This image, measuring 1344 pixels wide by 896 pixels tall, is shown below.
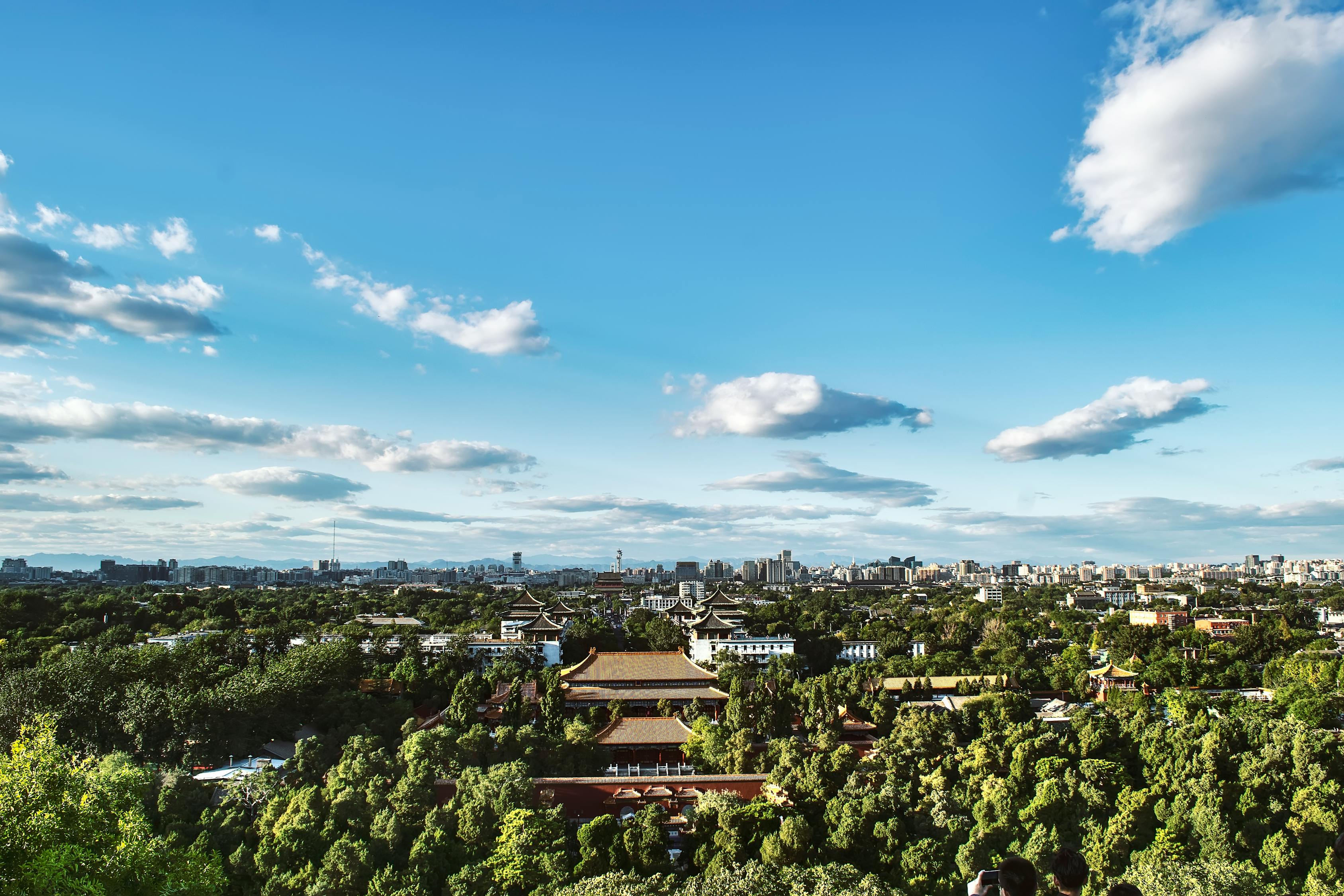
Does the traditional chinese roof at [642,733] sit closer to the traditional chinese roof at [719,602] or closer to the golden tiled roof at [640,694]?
the golden tiled roof at [640,694]

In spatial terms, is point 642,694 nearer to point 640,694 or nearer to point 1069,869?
point 640,694

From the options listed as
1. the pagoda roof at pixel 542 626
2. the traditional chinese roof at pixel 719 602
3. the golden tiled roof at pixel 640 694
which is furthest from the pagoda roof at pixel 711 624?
the golden tiled roof at pixel 640 694

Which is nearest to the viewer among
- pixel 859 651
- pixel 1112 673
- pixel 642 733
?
pixel 642 733

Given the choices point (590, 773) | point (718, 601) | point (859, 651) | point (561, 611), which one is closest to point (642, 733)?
point (590, 773)

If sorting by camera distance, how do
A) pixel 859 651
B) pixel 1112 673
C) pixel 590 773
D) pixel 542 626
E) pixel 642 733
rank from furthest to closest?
1. pixel 859 651
2. pixel 542 626
3. pixel 1112 673
4. pixel 642 733
5. pixel 590 773

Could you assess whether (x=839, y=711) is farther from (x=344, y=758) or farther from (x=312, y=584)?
(x=312, y=584)

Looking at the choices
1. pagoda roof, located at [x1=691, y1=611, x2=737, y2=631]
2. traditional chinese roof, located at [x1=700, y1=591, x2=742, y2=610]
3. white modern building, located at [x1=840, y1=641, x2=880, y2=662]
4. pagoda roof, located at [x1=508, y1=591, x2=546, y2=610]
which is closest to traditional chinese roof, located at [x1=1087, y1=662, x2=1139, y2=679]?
white modern building, located at [x1=840, y1=641, x2=880, y2=662]

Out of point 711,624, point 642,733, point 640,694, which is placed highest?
point 711,624
